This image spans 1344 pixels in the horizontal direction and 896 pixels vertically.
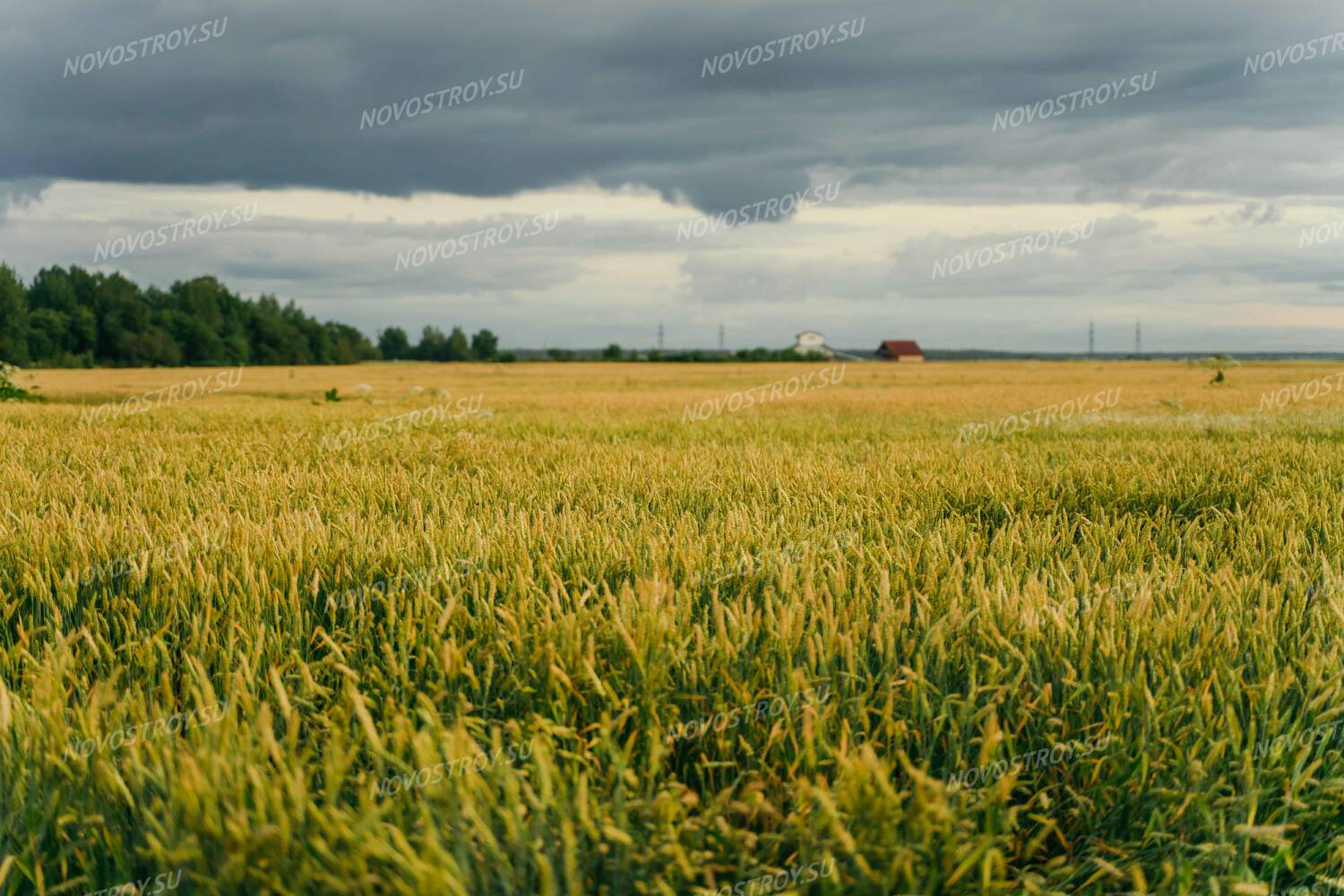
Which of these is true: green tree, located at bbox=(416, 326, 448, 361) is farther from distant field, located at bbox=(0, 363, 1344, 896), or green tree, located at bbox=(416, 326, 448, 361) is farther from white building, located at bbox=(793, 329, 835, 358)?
distant field, located at bbox=(0, 363, 1344, 896)

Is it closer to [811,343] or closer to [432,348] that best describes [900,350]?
[811,343]

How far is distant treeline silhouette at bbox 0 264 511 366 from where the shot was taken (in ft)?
259

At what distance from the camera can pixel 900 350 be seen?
13412cm

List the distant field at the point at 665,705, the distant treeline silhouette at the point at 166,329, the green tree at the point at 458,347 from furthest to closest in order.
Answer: the green tree at the point at 458,347
the distant treeline silhouette at the point at 166,329
the distant field at the point at 665,705

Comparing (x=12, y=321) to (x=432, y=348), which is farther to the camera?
(x=432, y=348)

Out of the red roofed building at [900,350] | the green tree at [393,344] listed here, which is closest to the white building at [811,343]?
the red roofed building at [900,350]

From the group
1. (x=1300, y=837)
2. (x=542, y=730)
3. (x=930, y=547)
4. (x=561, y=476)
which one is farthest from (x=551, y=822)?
(x=561, y=476)

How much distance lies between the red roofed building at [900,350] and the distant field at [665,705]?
131347 mm

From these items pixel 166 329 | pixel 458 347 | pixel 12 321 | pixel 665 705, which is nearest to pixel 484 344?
pixel 458 347

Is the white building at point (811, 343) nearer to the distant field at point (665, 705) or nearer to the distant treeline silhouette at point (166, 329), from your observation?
the distant treeline silhouette at point (166, 329)

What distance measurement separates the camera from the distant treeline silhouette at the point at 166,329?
259ft

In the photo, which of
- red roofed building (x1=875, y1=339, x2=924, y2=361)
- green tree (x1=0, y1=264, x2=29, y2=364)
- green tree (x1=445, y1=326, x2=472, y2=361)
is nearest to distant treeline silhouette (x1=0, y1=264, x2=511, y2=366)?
green tree (x1=445, y1=326, x2=472, y2=361)

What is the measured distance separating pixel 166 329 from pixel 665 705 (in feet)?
337

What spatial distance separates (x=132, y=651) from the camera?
2361 mm
